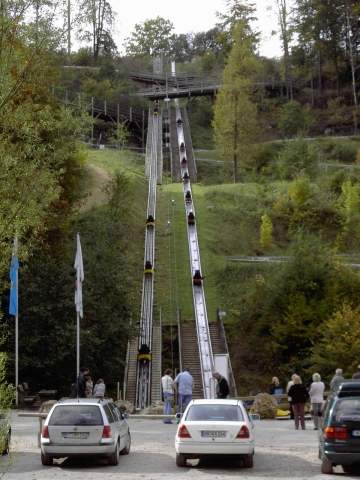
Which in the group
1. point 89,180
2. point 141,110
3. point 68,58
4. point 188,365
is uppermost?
point 68,58

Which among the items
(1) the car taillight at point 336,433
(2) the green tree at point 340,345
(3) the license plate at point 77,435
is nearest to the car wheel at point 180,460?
(3) the license plate at point 77,435

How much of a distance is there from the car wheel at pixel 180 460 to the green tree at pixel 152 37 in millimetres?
114701

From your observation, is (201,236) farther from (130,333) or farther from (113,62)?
(113,62)

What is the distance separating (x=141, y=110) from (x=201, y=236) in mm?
36874

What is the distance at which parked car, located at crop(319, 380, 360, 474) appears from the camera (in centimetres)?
1595

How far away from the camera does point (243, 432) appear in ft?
56.4

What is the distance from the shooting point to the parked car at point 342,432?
Answer: 1595 centimetres

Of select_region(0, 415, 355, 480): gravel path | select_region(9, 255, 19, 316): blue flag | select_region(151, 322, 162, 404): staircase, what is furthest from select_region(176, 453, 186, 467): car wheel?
select_region(151, 322, 162, 404): staircase

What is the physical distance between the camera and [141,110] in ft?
300

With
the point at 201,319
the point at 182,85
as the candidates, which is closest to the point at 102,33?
the point at 182,85

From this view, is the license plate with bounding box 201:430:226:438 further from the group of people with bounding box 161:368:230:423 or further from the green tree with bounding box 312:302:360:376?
the green tree with bounding box 312:302:360:376

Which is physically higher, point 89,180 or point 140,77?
point 140,77

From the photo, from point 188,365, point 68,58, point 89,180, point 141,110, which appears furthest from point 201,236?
point 68,58

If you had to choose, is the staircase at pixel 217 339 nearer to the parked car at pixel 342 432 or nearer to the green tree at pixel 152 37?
the parked car at pixel 342 432
